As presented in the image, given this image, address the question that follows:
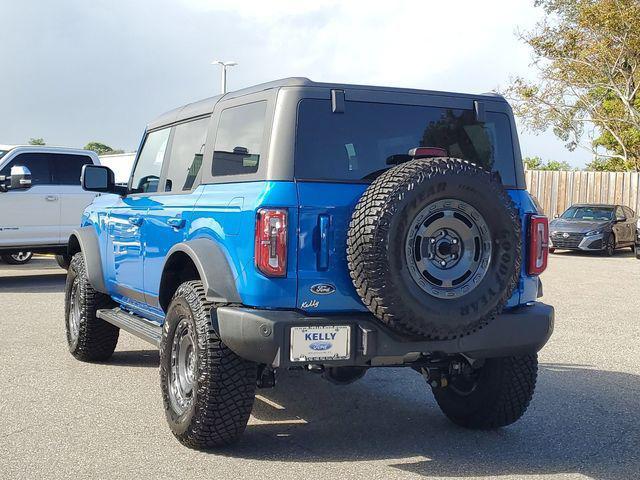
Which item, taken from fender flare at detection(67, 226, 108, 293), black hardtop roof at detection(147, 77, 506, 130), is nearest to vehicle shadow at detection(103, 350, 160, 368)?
fender flare at detection(67, 226, 108, 293)

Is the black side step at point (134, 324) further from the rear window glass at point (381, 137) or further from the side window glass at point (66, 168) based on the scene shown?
the side window glass at point (66, 168)

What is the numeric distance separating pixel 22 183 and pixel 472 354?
10.4 metres

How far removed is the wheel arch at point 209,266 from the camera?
480 cm

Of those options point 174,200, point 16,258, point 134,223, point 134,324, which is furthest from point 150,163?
point 16,258

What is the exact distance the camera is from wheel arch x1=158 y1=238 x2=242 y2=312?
189 inches

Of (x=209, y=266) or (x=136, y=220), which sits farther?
(x=136, y=220)

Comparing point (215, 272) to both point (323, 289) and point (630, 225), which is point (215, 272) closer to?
point (323, 289)

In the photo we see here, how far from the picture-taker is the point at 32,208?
13867mm

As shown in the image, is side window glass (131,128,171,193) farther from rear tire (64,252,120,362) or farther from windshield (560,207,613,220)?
windshield (560,207,613,220)

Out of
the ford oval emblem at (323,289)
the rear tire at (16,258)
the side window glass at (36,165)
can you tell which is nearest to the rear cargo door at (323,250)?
the ford oval emblem at (323,289)

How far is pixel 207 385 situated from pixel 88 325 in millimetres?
2981

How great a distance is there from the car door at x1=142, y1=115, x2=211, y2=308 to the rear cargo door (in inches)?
42.6

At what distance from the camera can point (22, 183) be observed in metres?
13.6

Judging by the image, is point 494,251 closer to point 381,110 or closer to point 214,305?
point 381,110
